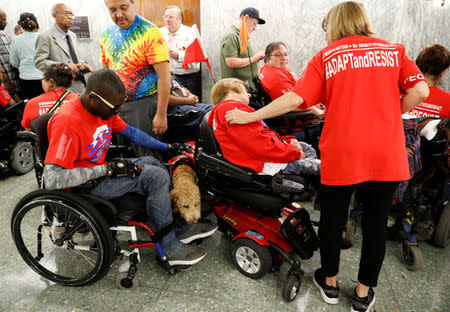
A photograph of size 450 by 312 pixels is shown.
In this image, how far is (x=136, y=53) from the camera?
2166mm

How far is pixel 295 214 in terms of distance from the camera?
1.93 metres

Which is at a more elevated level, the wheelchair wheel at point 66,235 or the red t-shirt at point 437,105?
the red t-shirt at point 437,105

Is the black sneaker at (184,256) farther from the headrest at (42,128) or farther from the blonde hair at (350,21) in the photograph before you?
the blonde hair at (350,21)

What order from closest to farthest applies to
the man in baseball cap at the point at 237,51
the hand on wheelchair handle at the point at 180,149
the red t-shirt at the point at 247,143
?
the red t-shirt at the point at 247,143, the hand on wheelchair handle at the point at 180,149, the man in baseball cap at the point at 237,51

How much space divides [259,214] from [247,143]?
511 millimetres

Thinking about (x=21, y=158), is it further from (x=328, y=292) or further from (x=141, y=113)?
(x=328, y=292)

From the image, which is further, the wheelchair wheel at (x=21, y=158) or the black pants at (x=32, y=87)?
the black pants at (x=32, y=87)

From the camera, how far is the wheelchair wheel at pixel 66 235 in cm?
157

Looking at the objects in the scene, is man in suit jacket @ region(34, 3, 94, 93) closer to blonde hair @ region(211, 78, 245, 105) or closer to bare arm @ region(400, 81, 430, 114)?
blonde hair @ region(211, 78, 245, 105)

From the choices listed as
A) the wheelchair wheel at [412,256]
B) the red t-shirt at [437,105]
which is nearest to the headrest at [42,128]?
the wheelchair wheel at [412,256]

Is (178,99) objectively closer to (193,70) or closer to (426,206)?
(193,70)

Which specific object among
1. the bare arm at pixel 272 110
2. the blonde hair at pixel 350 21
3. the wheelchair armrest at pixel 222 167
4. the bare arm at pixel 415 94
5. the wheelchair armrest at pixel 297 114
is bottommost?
the wheelchair armrest at pixel 222 167

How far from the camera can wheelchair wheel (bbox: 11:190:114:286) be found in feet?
5.14

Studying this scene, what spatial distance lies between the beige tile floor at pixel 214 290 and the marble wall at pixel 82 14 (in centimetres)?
404
